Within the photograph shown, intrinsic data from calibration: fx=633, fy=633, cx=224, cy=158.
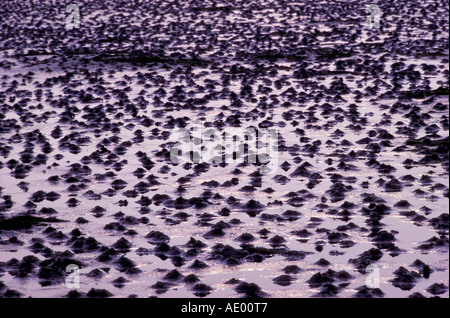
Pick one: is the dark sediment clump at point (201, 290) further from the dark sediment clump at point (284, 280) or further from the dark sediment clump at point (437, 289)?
the dark sediment clump at point (437, 289)

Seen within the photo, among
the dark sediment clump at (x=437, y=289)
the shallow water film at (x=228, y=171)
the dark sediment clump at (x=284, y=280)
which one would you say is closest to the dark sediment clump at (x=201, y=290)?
the shallow water film at (x=228, y=171)

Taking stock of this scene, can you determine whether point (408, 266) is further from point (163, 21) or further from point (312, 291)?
point (163, 21)

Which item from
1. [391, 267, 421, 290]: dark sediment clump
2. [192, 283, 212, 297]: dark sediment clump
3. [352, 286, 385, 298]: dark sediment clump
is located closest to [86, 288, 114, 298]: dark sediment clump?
[192, 283, 212, 297]: dark sediment clump

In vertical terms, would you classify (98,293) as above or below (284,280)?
below

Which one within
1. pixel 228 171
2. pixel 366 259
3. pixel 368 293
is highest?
pixel 228 171

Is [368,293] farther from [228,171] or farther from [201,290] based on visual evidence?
[228,171]

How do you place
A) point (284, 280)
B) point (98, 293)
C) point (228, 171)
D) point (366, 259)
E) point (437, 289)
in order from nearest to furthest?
1. point (437, 289)
2. point (98, 293)
3. point (284, 280)
4. point (366, 259)
5. point (228, 171)

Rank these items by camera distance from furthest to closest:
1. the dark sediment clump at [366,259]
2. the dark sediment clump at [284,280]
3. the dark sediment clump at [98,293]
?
1. the dark sediment clump at [366,259]
2. the dark sediment clump at [284,280]
3. the dark sediment clump at [98,293]

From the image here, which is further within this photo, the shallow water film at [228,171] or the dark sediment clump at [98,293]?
the shallow water film at [228,171]

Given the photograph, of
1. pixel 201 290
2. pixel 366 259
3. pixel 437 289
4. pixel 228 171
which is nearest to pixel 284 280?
pixel 201 290

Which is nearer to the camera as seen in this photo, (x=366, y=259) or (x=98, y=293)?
(x=98, y=293)
